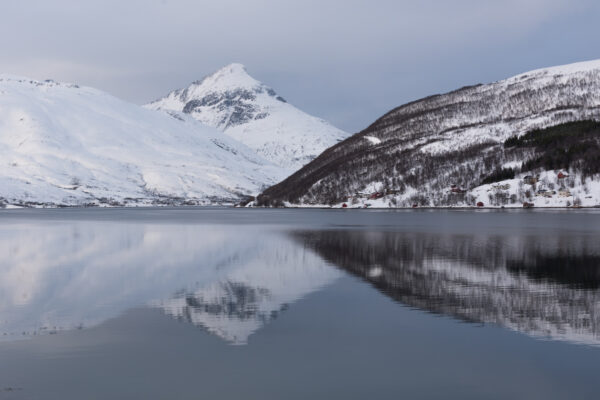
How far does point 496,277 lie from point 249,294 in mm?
18254

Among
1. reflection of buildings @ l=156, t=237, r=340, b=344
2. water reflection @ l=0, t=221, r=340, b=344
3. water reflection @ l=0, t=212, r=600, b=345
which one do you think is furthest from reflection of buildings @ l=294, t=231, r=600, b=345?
water reflection @ l=0, t=221, r=340, b=344

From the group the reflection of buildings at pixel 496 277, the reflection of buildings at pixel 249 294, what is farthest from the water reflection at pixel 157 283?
the reflection of buildings at pixel 496 277

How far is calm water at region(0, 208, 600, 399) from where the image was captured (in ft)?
67.6

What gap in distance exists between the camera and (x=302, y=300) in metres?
37.2

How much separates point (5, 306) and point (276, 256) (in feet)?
101

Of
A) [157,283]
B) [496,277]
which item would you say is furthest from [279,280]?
[496,277]

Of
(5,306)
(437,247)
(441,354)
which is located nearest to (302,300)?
(441,354)

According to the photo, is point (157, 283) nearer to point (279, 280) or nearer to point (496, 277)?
point (279, 280)

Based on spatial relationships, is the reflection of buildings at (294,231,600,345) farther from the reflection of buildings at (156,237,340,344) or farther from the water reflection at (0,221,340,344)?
the water reflection at (0,221,340,344)

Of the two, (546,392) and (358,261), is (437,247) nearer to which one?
(358,261)

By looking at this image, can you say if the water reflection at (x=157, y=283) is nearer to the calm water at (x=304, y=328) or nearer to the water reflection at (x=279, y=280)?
the water reflection at (x=279, y=280)

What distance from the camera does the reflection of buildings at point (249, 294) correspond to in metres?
30.4

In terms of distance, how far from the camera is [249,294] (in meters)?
39.0

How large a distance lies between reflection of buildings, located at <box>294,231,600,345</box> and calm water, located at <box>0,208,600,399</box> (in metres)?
0.18
